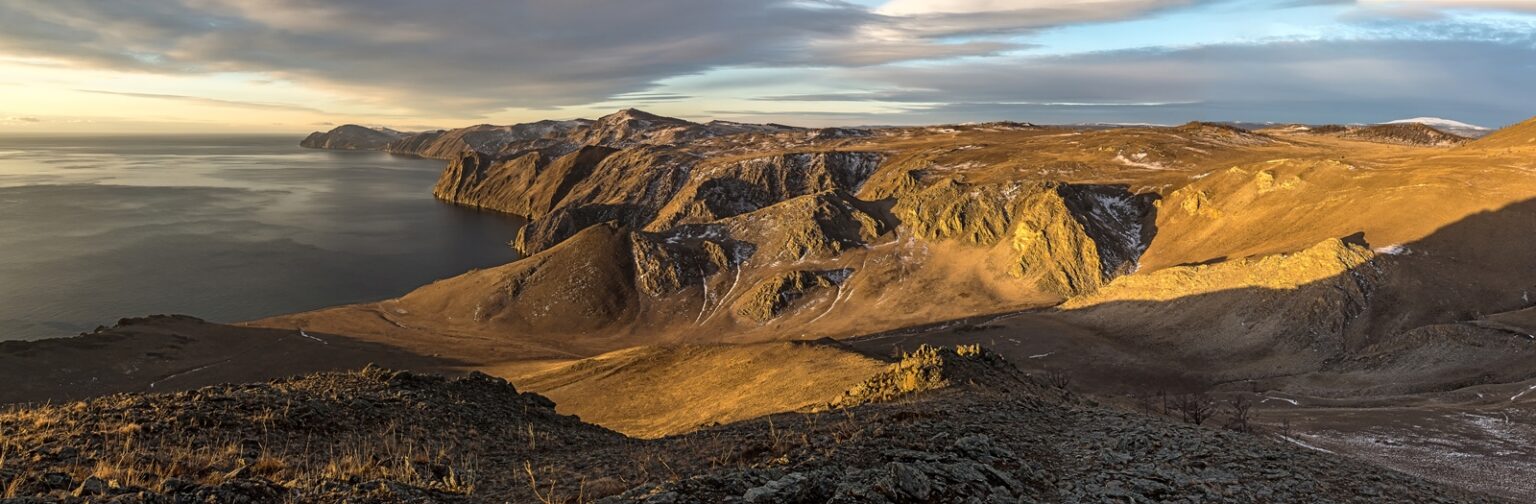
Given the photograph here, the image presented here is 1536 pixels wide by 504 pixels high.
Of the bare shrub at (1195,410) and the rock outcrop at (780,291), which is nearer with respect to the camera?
the bare shrub at (1195,410)

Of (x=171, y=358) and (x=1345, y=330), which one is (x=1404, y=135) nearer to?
(x=1345, y=330)

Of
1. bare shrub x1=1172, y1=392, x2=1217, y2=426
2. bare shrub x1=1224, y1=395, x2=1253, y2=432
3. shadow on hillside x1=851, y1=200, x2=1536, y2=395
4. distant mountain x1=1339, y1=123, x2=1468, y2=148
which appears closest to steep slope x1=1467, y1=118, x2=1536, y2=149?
shadow on hillside x1=851, y1=200, x2=1536, y2=395

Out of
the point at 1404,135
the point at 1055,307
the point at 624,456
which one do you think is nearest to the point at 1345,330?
Answer: the point at 1055,307

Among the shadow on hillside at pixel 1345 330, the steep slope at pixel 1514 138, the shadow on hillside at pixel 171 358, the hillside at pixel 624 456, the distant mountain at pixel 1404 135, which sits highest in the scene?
the distant mountain at pixel 1404 135

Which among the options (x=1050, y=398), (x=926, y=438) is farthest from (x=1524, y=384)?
(x=926, y=438)

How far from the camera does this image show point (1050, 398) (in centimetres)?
1579

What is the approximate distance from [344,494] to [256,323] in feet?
229

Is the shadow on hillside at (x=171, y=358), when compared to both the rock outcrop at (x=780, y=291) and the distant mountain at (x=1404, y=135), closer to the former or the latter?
the rock outcrop at (x=780, y=291)

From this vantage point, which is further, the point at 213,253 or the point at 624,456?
the point at 213,253

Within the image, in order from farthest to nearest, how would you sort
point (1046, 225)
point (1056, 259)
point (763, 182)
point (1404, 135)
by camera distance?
point (1404, 135)
point (763, 182)
point (1046, 225)
point (1056, 259)

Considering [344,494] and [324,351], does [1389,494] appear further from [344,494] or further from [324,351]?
[324,351]

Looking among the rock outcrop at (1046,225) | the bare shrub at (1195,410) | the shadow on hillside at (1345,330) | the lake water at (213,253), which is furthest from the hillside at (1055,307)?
the lake water at (213,253)

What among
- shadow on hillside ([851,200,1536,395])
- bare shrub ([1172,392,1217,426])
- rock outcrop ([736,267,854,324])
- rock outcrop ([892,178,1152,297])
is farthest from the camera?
rock outcrop ([736,267,854,324])

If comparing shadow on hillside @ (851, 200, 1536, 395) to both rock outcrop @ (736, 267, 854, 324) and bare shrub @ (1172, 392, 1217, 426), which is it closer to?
bare shrub @ (1172, 392, 1217, 426)
